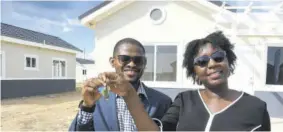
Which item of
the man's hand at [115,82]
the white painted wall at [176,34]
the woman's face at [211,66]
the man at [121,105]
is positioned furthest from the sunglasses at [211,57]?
the white painted wall at [176,34]

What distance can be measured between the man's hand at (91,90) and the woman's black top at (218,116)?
1.49 feet

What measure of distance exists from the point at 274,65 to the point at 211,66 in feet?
20.4

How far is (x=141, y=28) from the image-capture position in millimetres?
7820

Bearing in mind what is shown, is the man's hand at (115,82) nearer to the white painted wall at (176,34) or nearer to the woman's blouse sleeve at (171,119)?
the woman's blouse sleeve at (171,119)

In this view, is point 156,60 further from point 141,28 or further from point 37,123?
point 37,123

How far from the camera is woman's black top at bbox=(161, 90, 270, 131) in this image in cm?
135

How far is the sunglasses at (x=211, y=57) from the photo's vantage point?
1515 millimetres

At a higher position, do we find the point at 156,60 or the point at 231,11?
the point at 231,11

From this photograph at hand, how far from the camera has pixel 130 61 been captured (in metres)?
1.67

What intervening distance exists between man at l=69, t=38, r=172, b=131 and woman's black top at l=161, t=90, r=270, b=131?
0.19 m

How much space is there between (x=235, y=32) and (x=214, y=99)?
5492mm

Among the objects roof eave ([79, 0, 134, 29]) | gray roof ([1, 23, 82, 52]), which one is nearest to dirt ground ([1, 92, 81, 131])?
roof eave ([79, 0, 134, 29])

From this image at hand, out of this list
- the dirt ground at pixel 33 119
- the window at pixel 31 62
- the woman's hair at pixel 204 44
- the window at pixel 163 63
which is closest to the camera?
the woman's hair at pixel 204 44

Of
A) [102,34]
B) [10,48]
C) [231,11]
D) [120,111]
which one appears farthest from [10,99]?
[120,111]
